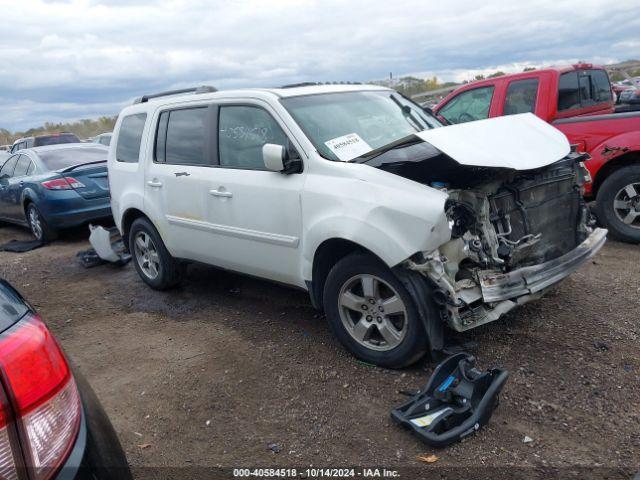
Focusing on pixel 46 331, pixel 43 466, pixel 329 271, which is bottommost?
pixel 329 271

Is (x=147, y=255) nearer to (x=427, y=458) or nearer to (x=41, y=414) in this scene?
(x=427, y=458)

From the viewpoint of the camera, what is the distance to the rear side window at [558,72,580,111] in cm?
675

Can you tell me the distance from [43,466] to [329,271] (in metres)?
2.58

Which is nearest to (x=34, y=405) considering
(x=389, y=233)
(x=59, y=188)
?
(x=389, y=233)

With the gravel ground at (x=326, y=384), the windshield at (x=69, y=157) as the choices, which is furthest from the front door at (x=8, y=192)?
the gravel ground at (x=326, y=384)

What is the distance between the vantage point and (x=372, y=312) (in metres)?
3.52

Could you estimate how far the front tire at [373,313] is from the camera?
3.32m

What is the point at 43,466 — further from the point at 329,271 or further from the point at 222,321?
the point at 222,321

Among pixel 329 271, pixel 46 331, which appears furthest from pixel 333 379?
pixel 46 331

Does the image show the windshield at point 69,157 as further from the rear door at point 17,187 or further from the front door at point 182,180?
the front door at point 182,180

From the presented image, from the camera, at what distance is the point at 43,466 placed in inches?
Result: 53.0

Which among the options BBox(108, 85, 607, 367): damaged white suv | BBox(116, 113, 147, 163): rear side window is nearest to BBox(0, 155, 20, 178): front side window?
BBox(116, 113, 147, 163): rear side window

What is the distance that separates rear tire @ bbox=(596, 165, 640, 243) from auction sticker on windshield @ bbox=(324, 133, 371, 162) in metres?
3.14

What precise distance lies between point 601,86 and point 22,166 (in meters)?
9.07
